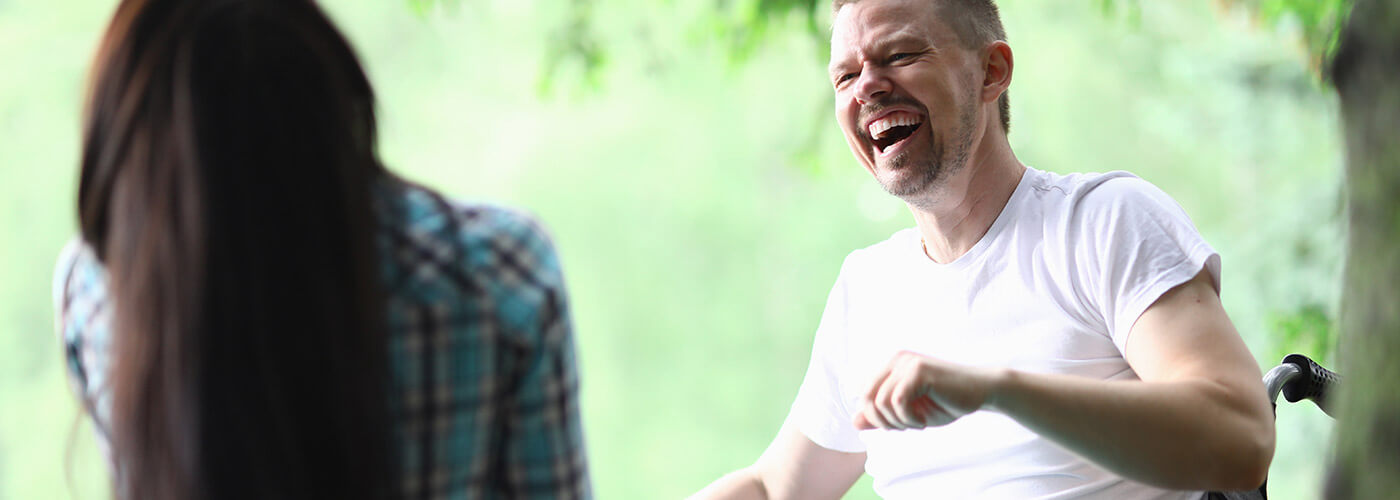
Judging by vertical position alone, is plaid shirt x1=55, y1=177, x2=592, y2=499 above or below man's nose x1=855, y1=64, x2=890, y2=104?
below

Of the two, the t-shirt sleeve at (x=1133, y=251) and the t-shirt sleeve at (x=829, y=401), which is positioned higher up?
the t-shirt sleeve at (x=1133, y=251)

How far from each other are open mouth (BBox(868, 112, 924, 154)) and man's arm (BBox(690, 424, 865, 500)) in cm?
43

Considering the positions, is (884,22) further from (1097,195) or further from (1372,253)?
(1372,253)

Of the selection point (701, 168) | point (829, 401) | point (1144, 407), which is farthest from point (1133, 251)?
point (701, 168)

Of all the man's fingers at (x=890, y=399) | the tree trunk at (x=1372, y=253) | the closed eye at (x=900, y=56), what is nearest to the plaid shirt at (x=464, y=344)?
the man's fingers at (x=890, y=399)

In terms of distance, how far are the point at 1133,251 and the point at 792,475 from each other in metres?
0.59

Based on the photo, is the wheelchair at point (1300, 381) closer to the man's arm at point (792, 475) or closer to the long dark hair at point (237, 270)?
the man's arm at point (792, 475)

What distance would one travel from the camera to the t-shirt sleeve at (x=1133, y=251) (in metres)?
1.28

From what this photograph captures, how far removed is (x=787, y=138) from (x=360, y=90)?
8241 millimetres

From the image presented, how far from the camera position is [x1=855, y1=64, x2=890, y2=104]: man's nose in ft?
5.18

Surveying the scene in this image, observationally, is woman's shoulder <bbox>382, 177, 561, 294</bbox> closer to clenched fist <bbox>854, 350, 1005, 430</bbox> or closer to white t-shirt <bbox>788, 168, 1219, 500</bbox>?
clenched fist <bbox>854, 350, 1005, 430</bbox>

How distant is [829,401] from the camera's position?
65.2 inches

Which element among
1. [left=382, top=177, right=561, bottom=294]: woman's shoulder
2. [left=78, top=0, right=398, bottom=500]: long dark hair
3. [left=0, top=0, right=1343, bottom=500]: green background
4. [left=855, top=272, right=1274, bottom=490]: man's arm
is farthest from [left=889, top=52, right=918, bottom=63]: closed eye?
[left=0, top=0, right=1343, bottom=500]: green background

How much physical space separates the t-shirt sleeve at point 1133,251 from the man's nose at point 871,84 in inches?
12.8
